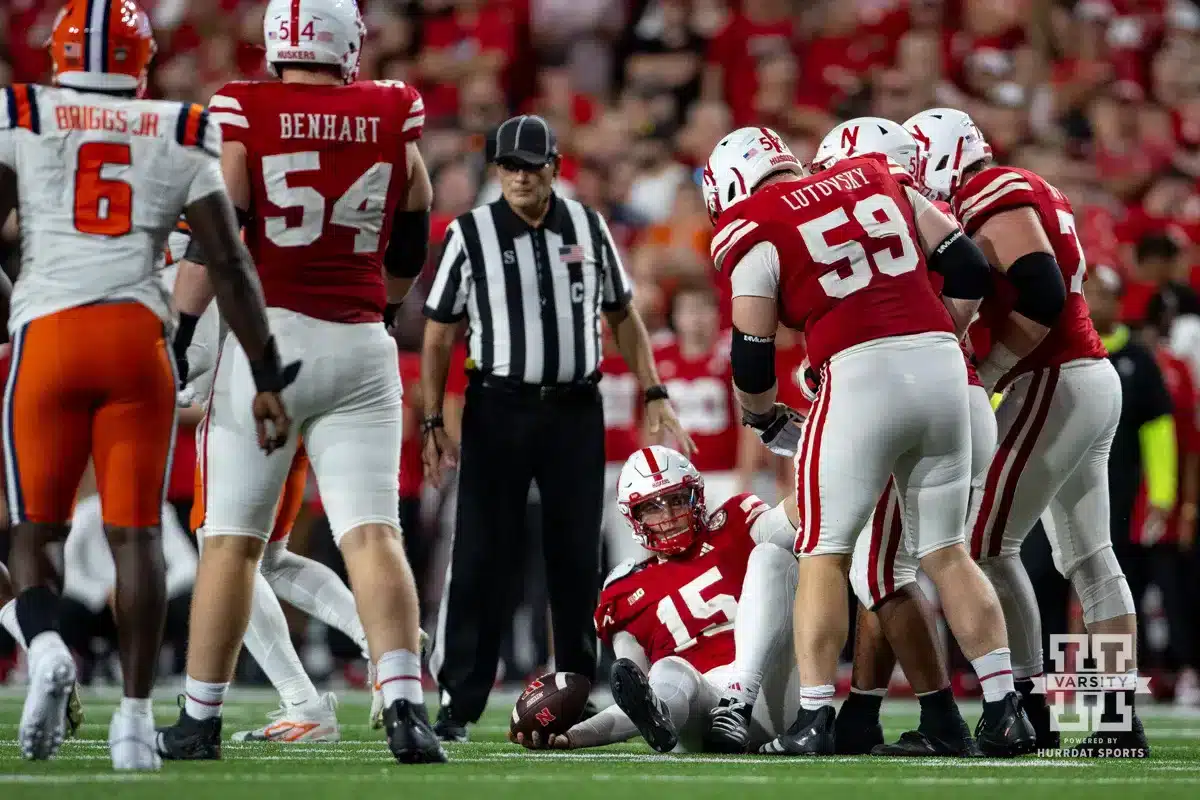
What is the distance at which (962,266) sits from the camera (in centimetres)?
525

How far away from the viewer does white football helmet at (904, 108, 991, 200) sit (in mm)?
5789

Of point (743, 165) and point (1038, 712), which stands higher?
point (743, 165)

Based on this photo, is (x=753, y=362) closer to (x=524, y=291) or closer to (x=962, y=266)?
(x=962, y=266)

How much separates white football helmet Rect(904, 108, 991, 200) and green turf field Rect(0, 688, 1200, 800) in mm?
1762

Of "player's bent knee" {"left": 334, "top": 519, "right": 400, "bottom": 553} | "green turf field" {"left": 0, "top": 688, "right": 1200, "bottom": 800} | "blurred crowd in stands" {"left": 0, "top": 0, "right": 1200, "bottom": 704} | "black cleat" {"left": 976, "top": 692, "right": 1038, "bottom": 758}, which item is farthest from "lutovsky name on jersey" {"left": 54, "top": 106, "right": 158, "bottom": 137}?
"blurred crowd in stands" {"left": 0, "top": 0, "right": 1200, "bottom": 704}

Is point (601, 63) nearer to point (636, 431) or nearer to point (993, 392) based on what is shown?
point (636, 431)

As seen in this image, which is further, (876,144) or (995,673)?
(876,144)

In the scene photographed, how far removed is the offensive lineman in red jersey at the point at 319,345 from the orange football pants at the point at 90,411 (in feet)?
1.11

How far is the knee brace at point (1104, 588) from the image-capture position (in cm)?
566

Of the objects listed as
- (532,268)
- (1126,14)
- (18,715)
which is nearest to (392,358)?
(532,268)

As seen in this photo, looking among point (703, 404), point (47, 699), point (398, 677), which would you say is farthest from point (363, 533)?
point (703, 404)

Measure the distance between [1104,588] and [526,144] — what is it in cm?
241

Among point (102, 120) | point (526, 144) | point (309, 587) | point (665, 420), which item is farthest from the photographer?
point (665, 420)

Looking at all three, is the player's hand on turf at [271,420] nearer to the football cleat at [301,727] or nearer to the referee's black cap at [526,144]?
the football cleat at [301,727]
